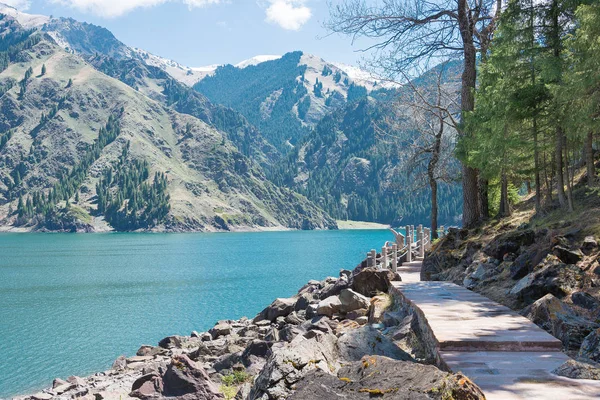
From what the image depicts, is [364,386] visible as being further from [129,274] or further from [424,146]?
[129,274]

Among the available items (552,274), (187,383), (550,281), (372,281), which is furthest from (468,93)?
(187,383)

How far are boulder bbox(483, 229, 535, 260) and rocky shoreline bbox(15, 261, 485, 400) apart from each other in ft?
9.86

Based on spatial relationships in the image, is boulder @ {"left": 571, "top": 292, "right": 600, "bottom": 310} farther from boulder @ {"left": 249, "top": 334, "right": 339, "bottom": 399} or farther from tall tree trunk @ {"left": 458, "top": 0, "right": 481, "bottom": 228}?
tall tree trunk @ {"left": 458, "top": 0, "right": 481, "bottom": 228}

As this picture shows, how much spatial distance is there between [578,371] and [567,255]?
17.9 ft

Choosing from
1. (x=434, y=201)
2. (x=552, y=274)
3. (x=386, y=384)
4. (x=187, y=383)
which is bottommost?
(x=187, y=383)

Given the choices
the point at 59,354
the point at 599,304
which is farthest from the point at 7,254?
the point at 599,304

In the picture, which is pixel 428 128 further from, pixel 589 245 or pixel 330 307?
pixel 589 245

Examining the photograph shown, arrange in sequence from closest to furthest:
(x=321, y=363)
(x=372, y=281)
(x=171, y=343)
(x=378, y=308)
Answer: (x=321, y=363)
(x=378, y=308)
(x=372, y=281)
(x=171, y=343)

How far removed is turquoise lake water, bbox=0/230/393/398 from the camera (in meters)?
30.8

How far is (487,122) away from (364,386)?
1691 centimetres

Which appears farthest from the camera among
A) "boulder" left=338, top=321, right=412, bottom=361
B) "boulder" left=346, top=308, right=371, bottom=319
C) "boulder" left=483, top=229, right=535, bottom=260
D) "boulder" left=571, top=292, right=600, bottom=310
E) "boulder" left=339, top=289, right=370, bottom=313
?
"boulder" left=339, top=289, right=370, bottom=313

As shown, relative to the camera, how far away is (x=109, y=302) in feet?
169

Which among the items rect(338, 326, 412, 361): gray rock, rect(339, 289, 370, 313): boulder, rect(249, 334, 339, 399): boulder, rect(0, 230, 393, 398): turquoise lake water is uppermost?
rect(249, 334, 339, 399): boulder

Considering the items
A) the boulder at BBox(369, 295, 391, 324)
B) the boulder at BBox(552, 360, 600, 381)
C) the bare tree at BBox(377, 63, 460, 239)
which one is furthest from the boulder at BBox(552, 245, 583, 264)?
the bare tree at BBox(377, 63, 460, 239)
